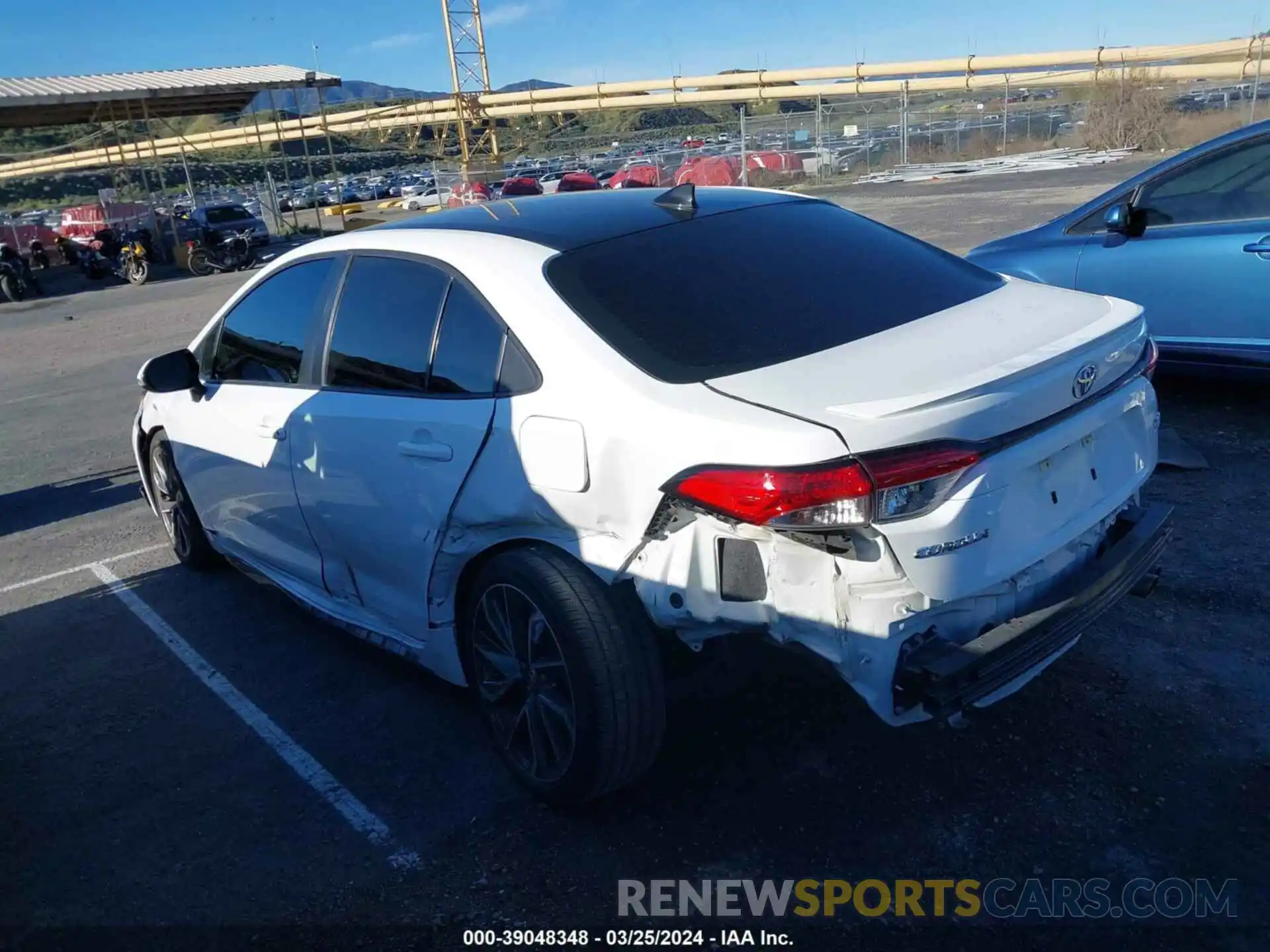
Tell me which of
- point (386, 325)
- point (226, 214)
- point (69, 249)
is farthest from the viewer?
point (69, 249)

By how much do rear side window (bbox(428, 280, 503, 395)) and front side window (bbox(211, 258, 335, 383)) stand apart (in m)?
0.84

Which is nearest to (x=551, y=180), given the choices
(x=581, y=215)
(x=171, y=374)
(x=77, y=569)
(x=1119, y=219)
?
(x=1119, y=219)

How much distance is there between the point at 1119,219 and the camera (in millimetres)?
5992

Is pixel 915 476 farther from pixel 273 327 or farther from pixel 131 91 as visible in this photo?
pixel 131 91

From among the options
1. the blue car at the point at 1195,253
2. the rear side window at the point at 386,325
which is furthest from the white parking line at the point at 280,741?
the blue car at the point at 1195,253

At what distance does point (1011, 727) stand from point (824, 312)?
147cm

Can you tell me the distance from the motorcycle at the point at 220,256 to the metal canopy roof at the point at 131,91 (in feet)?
14.3

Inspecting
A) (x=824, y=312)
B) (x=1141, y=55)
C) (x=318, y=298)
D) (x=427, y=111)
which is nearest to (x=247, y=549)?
(x=318, y=298)

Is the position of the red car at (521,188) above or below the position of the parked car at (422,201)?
above

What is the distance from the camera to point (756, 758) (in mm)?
3383

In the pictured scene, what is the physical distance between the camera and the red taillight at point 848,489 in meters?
2.46

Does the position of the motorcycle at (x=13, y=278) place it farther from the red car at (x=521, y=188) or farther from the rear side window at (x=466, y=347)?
the rear side window at (x=466, y=347)

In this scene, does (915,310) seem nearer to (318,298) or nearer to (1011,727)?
(1011,727)

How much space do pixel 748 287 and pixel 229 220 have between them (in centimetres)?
2772
